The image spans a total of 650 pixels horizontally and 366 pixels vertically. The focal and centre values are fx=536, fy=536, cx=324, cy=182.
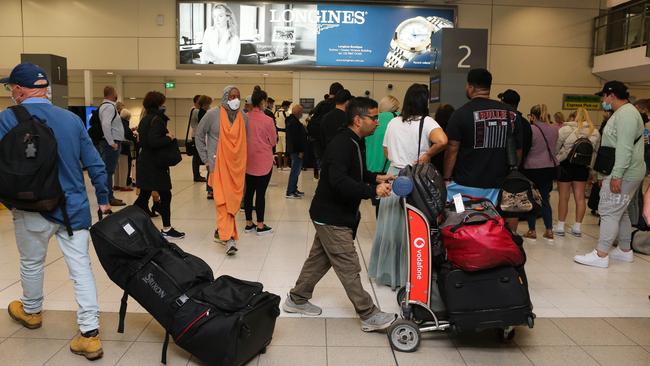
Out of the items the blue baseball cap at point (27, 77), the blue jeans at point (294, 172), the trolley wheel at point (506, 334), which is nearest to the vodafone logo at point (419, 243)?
the trolley wheel at point (506, 334)

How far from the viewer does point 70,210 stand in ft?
10.1

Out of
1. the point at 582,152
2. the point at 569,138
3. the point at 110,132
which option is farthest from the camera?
the point at 110,132

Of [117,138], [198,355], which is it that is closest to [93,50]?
[117,138]

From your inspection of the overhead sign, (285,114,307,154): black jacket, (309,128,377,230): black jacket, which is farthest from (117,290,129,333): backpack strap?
the overhead sign

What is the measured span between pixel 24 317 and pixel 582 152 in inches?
230

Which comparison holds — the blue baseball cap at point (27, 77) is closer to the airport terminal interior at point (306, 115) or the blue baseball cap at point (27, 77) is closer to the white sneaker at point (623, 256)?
the airport terminal interior at point (306, 115)

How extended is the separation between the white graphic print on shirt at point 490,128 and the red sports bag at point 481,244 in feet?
2.66

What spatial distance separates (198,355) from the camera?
9.51ft

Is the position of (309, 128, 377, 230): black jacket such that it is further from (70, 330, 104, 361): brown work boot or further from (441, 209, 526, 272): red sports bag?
(70, 330, 104, 361): brown work boot

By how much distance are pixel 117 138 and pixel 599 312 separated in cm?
683

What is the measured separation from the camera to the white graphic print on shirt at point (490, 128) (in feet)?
12.3

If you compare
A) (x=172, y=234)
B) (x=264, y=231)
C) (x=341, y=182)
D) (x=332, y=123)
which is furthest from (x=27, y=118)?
(x=264, y=231)

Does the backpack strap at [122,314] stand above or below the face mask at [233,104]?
below

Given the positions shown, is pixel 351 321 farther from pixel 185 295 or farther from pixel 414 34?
pixel 414 34
